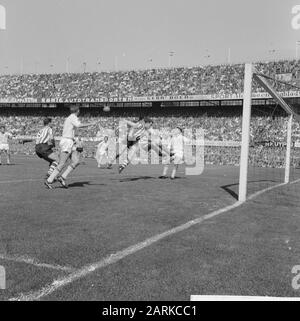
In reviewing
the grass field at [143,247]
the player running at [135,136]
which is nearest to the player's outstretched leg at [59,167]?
the grass field at [143,247]

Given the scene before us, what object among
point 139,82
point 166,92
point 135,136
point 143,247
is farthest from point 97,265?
point 139,82

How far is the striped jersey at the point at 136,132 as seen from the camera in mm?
13523

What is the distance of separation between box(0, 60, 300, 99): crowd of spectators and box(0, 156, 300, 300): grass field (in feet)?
89.4

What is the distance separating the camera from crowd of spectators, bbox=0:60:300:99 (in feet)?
121

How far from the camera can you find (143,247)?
17.3ft

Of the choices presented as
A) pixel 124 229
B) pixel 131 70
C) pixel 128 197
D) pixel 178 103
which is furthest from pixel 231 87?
pixel 124 229

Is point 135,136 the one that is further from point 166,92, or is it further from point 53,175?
point 166,92

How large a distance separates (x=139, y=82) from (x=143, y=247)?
38.1 m

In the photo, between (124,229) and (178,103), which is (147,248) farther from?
(178,103)

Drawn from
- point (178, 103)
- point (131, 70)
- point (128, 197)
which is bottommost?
point (128, 197)
